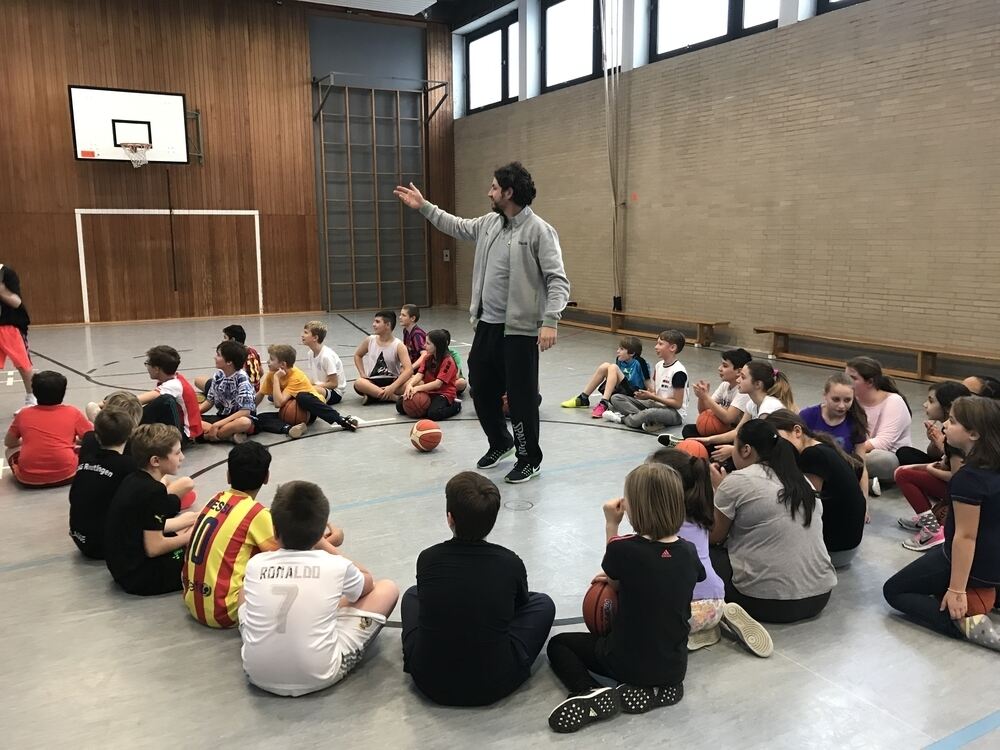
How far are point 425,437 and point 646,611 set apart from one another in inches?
134

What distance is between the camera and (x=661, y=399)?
660cm

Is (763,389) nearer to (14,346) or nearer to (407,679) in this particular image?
(407,679)

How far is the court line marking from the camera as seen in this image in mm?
14758

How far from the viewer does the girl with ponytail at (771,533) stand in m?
3.02

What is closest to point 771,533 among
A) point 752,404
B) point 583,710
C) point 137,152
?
point 583,710

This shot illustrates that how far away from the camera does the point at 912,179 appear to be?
9117 mm

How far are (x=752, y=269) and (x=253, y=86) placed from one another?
36.7 feet

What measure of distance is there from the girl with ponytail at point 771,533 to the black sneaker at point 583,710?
89 cm

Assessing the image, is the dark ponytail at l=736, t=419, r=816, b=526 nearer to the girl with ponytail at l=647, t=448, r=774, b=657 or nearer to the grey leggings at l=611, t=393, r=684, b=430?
the girl with ponytail at l=647, t=448, r=774, b=657

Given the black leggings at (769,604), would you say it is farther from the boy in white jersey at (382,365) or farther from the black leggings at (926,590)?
the boy in white jersey at (382,365)

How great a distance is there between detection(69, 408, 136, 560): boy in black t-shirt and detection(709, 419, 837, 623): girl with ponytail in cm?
277

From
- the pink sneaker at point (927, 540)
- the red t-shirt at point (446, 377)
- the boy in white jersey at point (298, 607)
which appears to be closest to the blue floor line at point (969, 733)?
the pink sneaker at point (927, 540)

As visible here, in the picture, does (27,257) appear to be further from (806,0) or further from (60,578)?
(806,0)

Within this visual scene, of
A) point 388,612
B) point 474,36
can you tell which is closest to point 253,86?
point 474,36
